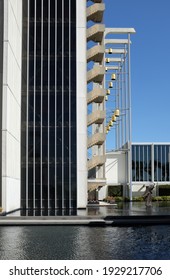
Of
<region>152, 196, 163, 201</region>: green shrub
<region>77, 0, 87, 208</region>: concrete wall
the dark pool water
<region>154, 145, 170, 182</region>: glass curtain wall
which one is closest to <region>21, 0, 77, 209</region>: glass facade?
<region>77, 0, 87, 208</region>: concrete wall

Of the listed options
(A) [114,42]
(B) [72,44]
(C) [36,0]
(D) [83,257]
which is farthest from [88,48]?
(D) [83,257]

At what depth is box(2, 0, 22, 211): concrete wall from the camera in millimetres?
31922

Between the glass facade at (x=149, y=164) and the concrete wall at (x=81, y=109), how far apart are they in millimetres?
26293

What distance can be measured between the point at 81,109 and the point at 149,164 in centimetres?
2751

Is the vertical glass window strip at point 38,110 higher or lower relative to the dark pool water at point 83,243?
higher

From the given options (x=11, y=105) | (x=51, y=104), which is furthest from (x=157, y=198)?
(x=11, y=105)

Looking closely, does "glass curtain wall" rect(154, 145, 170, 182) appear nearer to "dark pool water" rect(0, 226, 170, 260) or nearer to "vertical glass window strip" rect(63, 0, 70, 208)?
"vertical glass window strip" rect(63, 0, 70, 208)

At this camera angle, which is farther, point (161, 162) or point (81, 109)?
point (161, 162)

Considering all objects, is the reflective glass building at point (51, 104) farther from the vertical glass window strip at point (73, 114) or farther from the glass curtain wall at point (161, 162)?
the glass curtain wall at point (161, 162)

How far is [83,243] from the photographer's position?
55.8 ft

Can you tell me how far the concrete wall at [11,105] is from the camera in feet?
105

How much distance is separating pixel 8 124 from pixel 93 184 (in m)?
14.1

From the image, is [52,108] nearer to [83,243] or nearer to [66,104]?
[66,104]

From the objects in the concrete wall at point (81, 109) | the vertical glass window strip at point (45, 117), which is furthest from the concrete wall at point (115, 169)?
the vertical glass window strip at point (45, 117)
